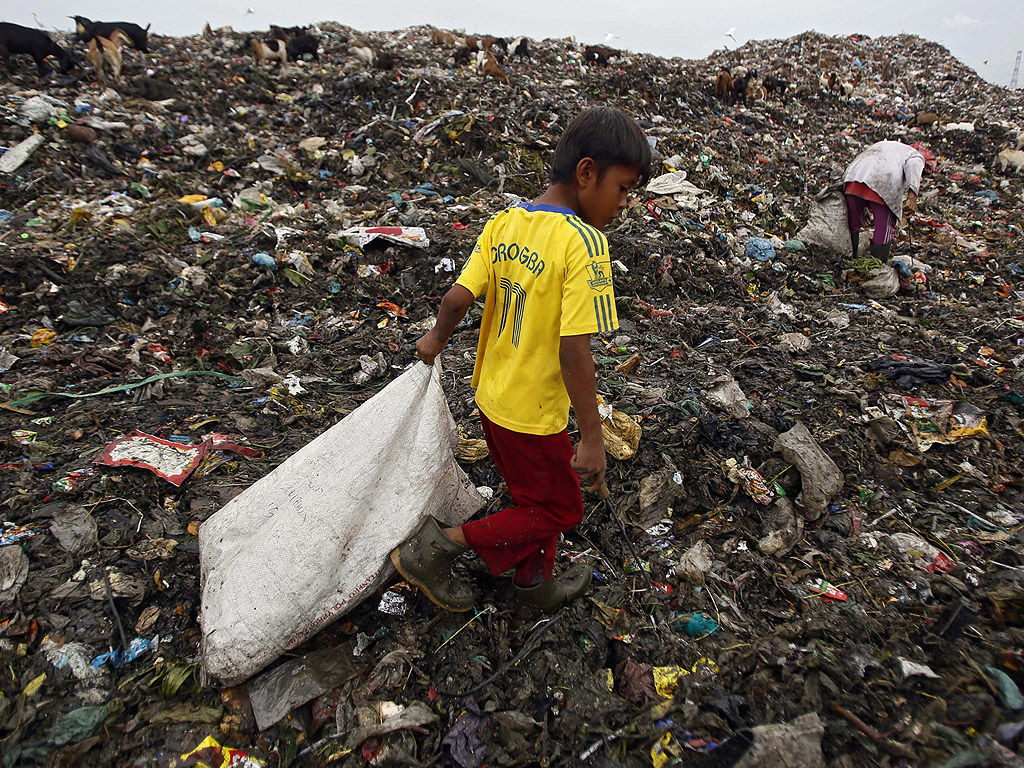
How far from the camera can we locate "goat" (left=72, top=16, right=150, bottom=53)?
9016 millimetres

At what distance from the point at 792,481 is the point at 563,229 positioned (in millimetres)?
1686

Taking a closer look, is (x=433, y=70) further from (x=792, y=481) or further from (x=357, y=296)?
(x=792, y=481)

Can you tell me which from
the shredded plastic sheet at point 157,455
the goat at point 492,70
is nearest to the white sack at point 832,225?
the shredded plastic sheet at point 157,455

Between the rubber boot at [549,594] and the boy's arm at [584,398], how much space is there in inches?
18.4

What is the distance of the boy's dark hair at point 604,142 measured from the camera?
4.16ft

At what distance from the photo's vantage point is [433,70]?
333 inches

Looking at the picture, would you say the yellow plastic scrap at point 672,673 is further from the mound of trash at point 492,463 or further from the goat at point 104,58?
the goat at point 104,58

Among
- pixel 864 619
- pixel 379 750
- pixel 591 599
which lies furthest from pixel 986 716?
pixel 379 750

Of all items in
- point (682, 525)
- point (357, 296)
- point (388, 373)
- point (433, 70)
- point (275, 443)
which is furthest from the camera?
point (433, 70)

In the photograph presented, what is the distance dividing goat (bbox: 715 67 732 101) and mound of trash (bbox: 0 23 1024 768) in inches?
155

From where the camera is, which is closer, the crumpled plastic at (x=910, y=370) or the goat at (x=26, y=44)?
the crumpled plastic at (x=910, y=370)

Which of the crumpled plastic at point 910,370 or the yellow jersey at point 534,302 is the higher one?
the yellow jersey at point 534,302

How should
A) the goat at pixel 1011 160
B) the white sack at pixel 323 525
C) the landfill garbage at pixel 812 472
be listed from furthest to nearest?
1. the goat at pixel 1011 160
2. the landfill garbage at pixel 812 472
3. the white sack at pixel 323 525

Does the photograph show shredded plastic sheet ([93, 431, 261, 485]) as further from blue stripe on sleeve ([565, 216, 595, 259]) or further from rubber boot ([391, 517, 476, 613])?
blue stripe on sleeve ([565, 216, 595, 259])
